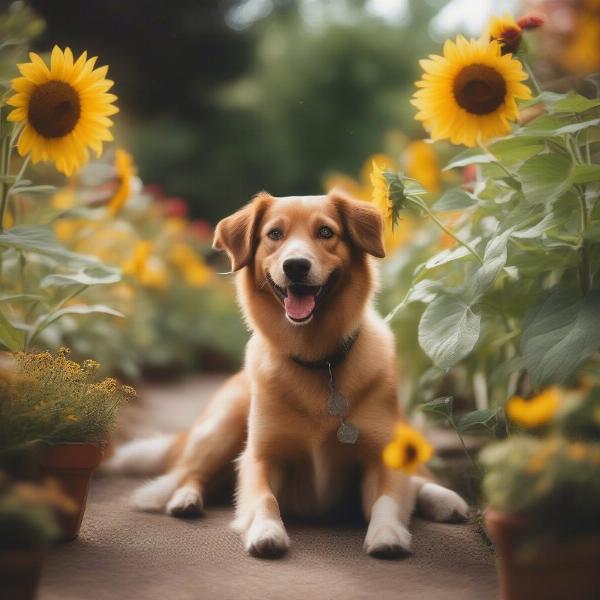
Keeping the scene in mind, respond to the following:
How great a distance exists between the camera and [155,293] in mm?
7441

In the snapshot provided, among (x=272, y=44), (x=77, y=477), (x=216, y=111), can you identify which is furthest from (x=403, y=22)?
(x=77, y=477)

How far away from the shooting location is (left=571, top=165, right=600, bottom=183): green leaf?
222 centimetres

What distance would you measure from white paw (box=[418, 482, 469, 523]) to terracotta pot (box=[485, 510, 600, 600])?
1102 mm

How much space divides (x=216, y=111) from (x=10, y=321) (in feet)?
36.0

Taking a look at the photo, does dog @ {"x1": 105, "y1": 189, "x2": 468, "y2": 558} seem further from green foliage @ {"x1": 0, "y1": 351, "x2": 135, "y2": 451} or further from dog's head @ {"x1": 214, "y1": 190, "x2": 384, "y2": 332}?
green foliage @ {"x1": 0, "y1": 351, "x2": 135, "y2": 451}

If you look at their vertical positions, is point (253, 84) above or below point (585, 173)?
above

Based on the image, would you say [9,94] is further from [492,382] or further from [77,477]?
[492,382]

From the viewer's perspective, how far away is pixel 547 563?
5.19 ft

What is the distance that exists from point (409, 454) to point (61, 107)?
1.68 metres

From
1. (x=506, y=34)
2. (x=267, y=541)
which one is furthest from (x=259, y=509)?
(x=506, y=34)

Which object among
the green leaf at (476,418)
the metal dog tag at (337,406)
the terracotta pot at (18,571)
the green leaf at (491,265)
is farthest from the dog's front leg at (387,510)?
the terracotta pot at (18,571)

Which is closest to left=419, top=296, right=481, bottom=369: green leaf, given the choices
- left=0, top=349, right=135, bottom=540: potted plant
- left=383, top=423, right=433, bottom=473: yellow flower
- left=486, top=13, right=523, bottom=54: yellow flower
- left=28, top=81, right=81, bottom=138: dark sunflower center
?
left=383, top=423, right=433, bottom=473: yellow flower

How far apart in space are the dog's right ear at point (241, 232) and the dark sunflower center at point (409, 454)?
3.72ft

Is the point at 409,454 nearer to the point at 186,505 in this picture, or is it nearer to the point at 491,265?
the point at 491,265
